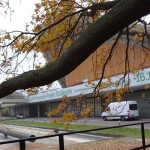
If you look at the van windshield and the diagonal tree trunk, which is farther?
the van windshield

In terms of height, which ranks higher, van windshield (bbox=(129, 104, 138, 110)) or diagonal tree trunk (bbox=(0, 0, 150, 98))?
diagonal tree trunk (bbox=(0, 0, 150, 98))

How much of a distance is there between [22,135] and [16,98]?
57.6 m

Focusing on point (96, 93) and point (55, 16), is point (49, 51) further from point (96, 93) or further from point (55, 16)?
point (96, 93)

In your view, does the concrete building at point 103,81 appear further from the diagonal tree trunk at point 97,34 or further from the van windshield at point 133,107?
the diagonal tree trunk at point 97,34

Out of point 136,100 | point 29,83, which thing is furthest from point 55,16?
point 136,100

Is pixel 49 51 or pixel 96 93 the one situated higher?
pixel 49 51

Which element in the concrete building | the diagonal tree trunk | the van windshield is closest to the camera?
the diagonal tree trunk

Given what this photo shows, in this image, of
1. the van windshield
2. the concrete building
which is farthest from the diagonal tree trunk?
the van windshield

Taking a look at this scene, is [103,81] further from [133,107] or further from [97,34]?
[133,107]

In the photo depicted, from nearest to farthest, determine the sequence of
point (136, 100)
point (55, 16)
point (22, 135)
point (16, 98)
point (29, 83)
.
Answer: point (29, 83)
point (55, 16)
point (22, 135)
point (136, 100)
point (16, 98)

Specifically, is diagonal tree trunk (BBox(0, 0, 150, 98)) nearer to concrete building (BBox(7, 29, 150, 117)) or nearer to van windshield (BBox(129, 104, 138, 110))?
concrete building (BBox(7, 29, 150, 117))

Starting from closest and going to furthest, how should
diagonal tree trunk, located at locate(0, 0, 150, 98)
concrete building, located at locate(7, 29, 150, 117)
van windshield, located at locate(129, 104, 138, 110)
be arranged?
diagonal tree trunk, located at locate(0, 0, 150, 98) → concrete building, located at locate(7, 29, 150, 117) → van windshield, located at locate(129, 104, 138, 110)


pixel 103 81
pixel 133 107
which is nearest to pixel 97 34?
pixel 103 81

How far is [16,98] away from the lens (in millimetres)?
80625
